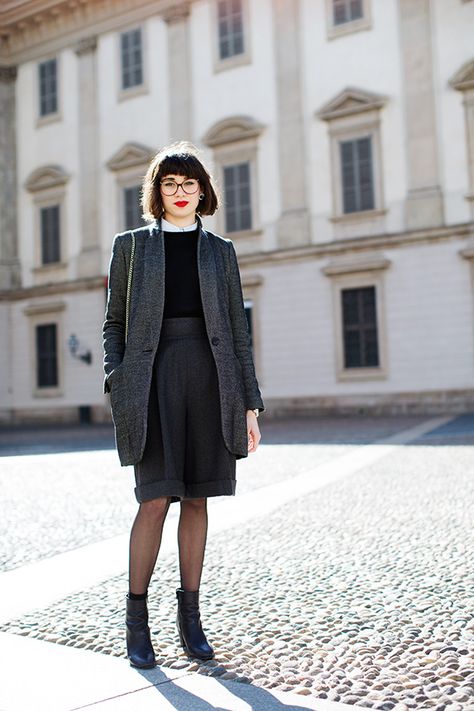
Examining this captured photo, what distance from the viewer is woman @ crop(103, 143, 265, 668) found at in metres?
2.62

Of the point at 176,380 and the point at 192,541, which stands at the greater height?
the point at 176,380

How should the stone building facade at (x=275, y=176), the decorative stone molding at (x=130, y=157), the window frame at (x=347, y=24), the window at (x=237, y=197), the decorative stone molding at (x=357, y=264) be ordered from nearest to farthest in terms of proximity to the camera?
the stone building facade at (x=275, y=176), the decorative stone molding at (x=357, y=264), the window frame at (x=347, y=24), the window at (x=237, y=197), the decorative stone molding at (x=130, y=157)

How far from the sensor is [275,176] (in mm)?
18484

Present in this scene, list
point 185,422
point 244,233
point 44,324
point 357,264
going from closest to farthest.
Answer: point 185,422, point 357,264, point 244,233, point 44,324

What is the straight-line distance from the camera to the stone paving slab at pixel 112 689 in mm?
2189

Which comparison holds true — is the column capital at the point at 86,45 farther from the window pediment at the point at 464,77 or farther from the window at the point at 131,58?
the window pediment at the point at 464,77

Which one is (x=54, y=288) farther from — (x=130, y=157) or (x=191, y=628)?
(x=191, y=628)

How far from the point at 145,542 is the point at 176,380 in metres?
0.59

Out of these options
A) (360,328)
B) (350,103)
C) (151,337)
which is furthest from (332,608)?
(350,103)

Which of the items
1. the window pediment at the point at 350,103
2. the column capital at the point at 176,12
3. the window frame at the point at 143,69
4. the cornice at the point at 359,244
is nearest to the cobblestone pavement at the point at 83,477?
the cornice at the point at 359,244

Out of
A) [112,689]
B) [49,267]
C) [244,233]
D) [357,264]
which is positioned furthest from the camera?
[49,267]

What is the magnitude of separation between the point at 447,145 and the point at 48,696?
16242 mm

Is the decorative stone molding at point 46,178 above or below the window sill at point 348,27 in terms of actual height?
below

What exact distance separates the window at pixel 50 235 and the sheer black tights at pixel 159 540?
786 inches
